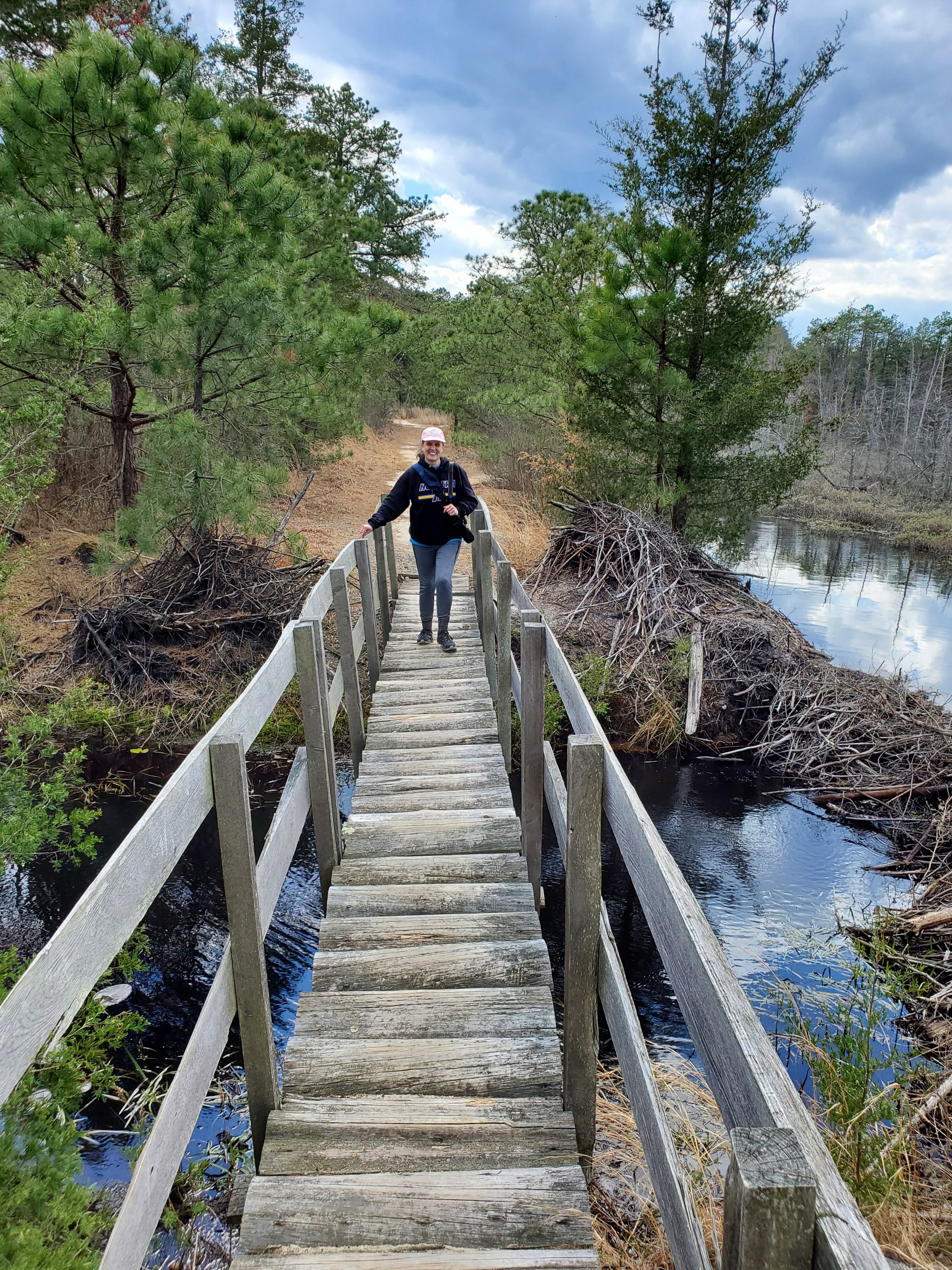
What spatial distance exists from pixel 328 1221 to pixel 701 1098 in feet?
7.89

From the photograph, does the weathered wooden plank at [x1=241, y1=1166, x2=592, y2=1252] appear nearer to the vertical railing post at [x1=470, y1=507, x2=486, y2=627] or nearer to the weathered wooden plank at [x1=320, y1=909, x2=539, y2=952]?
the weathered wooden plank at [x1=320, y1=909, x2=539, y2=952]

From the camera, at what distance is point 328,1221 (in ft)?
6.57

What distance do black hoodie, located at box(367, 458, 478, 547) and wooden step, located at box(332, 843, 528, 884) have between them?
3.19 meters

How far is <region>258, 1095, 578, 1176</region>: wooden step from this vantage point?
7.22ft

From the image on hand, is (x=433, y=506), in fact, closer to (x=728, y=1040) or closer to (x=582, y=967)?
(x=582, y=967)

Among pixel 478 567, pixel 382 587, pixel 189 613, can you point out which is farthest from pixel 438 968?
pixel 189 613

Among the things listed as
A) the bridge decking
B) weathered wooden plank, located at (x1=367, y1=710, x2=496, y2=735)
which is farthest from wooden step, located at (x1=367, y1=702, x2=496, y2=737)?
the bridge decking

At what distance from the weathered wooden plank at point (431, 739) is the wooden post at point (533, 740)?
105cm

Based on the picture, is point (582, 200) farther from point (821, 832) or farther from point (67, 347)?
point (821, 832)

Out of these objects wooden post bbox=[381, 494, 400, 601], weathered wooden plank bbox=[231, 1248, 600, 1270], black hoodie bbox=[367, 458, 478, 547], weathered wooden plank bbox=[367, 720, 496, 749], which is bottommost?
weathered wooden plank bbox=[367, 720, 496, 749]

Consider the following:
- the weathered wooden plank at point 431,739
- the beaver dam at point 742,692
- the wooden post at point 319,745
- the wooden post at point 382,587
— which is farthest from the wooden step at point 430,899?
the beaver dam at point 742,692

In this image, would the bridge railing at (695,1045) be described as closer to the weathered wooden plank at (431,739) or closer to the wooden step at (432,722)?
the weathered wooden plank at (431,739)

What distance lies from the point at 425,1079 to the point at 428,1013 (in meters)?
0.28

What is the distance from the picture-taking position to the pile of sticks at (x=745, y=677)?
842cm
